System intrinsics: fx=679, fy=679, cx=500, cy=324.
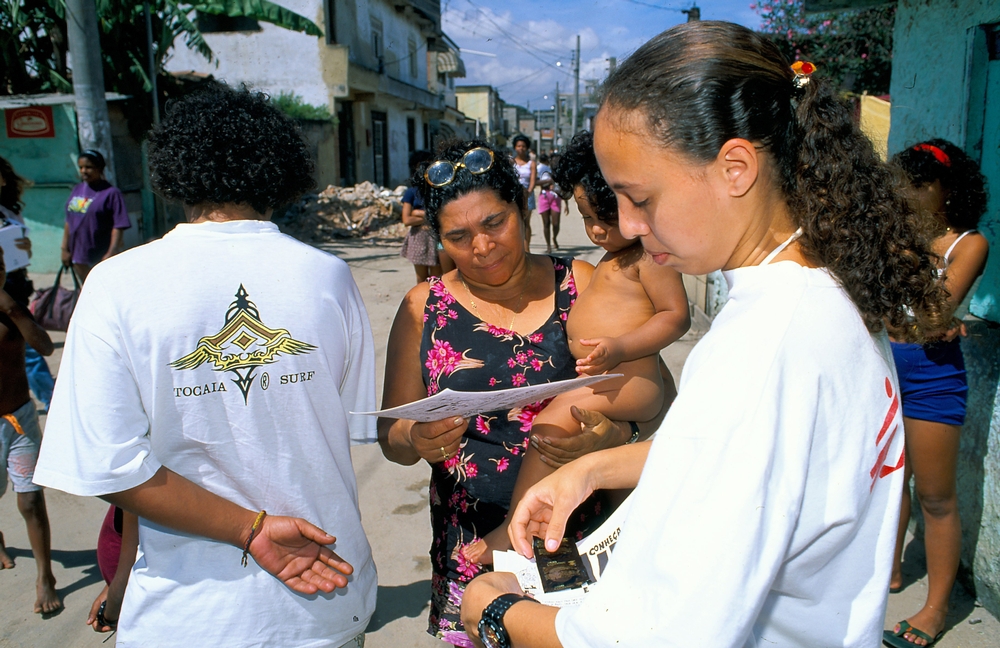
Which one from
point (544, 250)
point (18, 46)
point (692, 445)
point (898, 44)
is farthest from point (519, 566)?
point (18, 46)

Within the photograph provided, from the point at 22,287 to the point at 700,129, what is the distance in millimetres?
4295

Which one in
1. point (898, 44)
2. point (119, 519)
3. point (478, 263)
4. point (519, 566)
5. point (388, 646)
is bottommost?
point (388, 646)

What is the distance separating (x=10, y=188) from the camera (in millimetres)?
4160

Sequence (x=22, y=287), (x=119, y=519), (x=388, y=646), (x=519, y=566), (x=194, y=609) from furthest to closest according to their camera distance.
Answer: (x=22, y=287) < (x=388, y=646) < (x=119, y=519) < (x=194, y=609) < (x=519, y=566)

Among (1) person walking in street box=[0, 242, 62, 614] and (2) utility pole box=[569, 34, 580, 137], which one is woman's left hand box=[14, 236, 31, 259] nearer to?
(1) person walking in street box=[0, 242, 62, 614]

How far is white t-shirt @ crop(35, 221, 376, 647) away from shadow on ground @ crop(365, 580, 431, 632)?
150cm

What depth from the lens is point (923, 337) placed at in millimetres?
1092

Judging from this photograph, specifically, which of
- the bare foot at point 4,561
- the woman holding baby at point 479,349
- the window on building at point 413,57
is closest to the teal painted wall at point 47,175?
the bare foot at point 4,561

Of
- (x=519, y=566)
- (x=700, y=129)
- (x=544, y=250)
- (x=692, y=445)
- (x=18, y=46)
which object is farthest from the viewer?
(x=544, y=250)

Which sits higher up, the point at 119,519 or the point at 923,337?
the point at 923,337

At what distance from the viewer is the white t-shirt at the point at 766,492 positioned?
2.66 ft

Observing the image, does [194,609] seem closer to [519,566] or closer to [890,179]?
[519,566]

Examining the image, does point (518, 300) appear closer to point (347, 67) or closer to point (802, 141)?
point (802, 141)

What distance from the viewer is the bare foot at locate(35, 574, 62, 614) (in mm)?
3108
